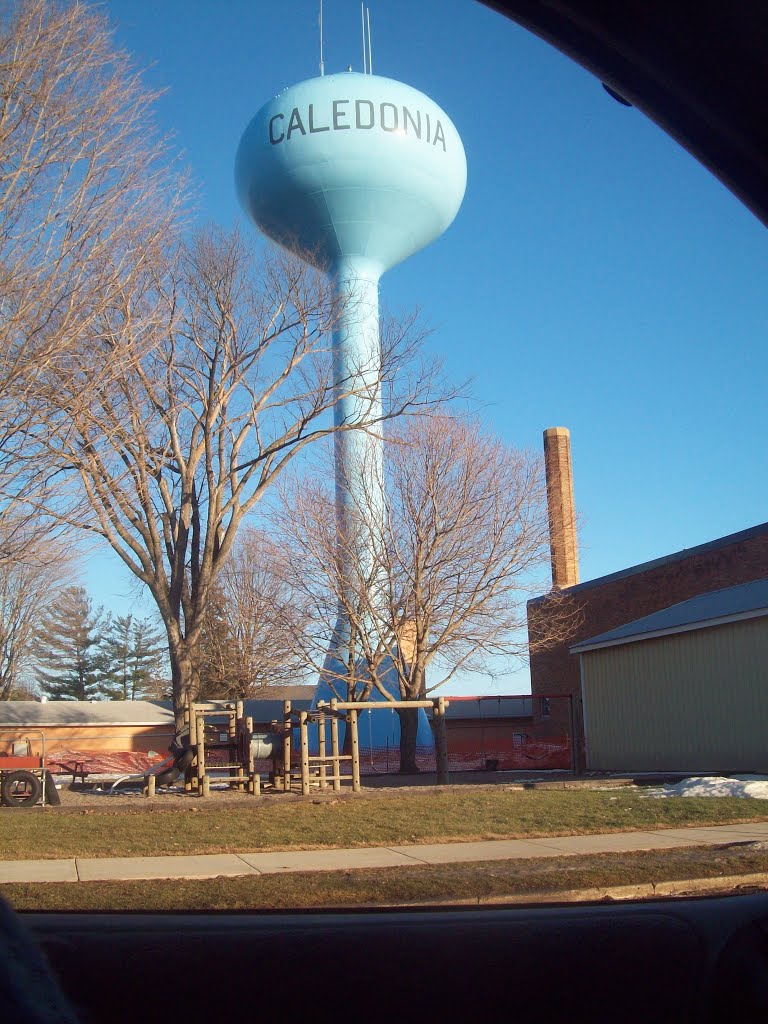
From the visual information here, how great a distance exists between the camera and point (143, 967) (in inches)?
89.4

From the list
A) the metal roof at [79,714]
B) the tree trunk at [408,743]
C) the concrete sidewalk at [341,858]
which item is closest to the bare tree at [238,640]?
the metal roof at [79,714]

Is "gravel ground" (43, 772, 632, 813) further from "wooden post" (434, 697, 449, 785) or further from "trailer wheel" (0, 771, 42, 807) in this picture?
"wooden post" (434, 697, 449, 785)

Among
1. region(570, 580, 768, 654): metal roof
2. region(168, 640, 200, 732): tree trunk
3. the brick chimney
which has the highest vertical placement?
the brick chimney

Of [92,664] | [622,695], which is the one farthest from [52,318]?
[92,664]

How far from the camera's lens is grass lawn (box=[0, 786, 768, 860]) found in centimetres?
1068

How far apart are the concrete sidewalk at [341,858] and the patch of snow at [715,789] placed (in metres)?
4.66

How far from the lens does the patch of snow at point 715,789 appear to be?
15141 mm

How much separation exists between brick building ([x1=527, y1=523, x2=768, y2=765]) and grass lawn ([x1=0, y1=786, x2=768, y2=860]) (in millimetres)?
12210

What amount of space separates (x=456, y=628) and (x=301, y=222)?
1633cm

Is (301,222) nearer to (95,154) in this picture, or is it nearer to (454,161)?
(454,161)

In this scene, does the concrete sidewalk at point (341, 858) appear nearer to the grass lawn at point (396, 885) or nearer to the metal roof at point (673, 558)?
the grass lawn at point (396, 885)

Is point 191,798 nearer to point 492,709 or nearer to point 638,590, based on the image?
point 638,590

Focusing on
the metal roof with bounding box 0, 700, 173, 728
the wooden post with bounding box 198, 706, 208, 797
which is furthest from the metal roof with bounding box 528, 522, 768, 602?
the metal roof with bounding box 0, 700, 173, 728

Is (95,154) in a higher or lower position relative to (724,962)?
higher
